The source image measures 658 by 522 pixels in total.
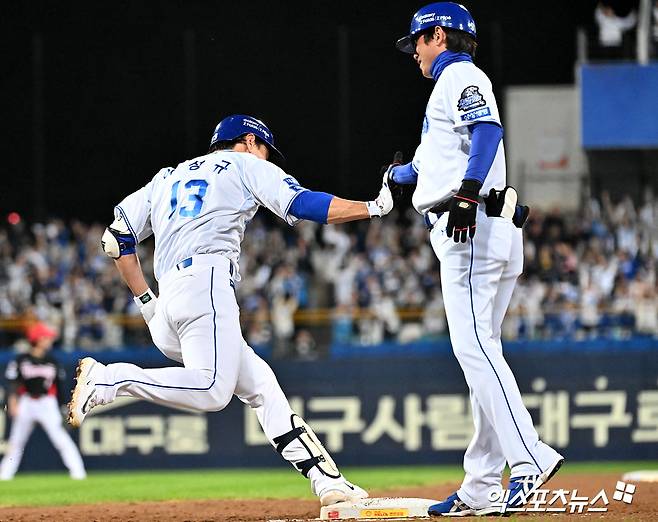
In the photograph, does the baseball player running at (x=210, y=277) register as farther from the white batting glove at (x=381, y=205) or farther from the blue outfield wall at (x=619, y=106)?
the blue outfield wall at (x=619, y=106)

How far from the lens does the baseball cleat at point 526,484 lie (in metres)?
5.39

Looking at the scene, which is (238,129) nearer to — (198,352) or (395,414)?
(198,352)

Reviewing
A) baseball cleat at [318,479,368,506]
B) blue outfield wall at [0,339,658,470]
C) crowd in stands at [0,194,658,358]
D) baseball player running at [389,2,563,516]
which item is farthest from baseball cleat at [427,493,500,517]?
crowd in stands at [0,194,658,358]

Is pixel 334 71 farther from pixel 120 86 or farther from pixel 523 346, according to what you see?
pixel 523 346

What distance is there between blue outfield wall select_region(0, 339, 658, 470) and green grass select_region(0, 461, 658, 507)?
0.70ft

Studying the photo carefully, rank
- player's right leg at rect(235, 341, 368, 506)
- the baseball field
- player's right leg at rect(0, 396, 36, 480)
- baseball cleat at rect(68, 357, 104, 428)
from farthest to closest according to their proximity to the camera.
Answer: player's right leg at rect(0, 396, 36, 480) < the baseball field < player's right leg at rect(235, 341, 368, 506) < baseball cleat at rect(68, 357, 104, 428)

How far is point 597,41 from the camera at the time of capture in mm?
18094

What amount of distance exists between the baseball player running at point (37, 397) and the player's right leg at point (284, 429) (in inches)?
267

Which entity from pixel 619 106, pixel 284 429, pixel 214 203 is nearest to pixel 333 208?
pixel 214 203

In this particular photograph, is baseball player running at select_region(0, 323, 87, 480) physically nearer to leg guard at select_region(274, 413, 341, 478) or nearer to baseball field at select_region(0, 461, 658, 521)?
baseball field at select_region(0, 461, 658, 521)

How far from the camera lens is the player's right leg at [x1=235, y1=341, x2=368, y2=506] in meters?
5.96

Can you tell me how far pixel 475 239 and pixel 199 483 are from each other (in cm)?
688

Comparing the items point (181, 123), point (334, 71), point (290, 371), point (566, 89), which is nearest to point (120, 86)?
point (181, 123)

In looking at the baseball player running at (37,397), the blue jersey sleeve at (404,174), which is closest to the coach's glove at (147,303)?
the blue jersey sleeve at (404,174)
